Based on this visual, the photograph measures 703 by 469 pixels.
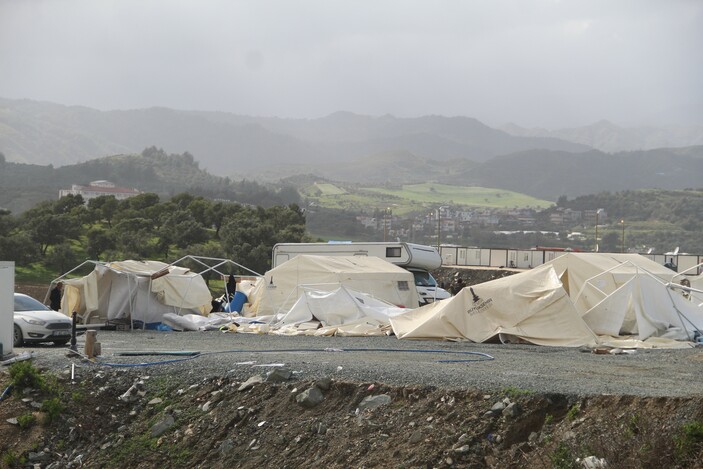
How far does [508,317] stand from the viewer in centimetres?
2317

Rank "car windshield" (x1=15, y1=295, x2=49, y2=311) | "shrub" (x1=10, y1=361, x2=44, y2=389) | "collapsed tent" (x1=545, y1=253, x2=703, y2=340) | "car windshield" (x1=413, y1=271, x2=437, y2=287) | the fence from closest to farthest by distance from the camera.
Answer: "shrub" (x1=10, y1=361, x2=44, y2=389) → "car windshield" (x1=15, y1=295, x2=49, y2=311) → "collapsed tent" (x1=545, y1=253, x2=703, y2=340) → "car windshield" (x1=413, y1=271, x2=437, y2=287) → the fence

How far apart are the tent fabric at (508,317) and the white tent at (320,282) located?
6.91 metres

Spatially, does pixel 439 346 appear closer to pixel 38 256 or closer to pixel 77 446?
pixel 77 446

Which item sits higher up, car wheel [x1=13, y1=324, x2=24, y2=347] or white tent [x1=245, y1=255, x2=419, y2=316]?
white tent [x1=245, y1=255, x2=419, y2=316]

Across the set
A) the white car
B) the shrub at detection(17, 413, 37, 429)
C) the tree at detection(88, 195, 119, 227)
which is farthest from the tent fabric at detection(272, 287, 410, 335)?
the tree at detection(88, 195, 119, 227)

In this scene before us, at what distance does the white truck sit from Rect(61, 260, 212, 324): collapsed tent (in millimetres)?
6657

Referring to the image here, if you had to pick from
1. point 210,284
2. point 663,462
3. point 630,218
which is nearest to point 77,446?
point 663,462

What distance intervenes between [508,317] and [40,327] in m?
10.9

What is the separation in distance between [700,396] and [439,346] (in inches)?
403

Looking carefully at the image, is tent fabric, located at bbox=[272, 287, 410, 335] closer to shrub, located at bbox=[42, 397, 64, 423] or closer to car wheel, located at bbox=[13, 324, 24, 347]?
car wheel, located at bbox=[13, 324, 24, 347]

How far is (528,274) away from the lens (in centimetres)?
2459

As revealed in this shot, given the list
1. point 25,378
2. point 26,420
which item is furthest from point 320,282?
point 26,420

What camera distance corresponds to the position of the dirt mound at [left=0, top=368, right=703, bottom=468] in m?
10.6

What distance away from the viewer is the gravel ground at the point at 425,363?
13.3 m
